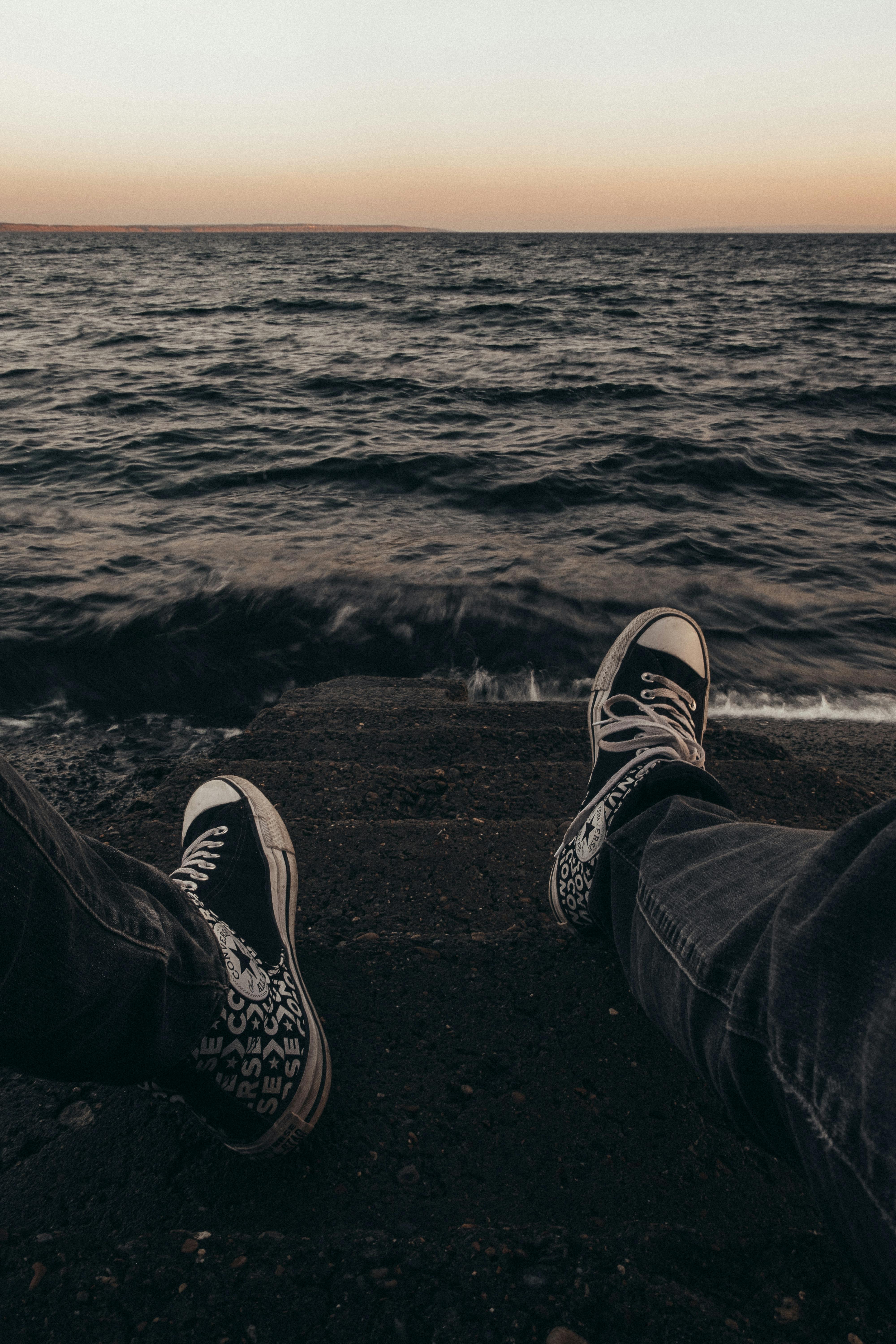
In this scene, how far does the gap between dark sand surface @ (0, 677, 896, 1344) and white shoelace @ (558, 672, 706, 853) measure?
36 centimetres

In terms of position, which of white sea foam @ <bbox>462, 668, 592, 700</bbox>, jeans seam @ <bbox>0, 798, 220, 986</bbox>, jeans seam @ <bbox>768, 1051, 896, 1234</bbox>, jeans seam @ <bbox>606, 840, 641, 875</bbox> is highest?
jeans seam @ <bbox>0, 798, 220, 986</bbox>

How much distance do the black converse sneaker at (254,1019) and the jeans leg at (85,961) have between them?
7 centimetres

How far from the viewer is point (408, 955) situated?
1441 millimetres

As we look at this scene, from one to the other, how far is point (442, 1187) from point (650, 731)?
1.16m

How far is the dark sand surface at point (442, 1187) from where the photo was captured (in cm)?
85

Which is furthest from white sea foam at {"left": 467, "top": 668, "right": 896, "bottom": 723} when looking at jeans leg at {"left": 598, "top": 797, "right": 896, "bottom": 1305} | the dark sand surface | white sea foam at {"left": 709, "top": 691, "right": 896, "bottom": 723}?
jeans leg at {"left": 598, "top": 797, "right": 896, "bottom": 1305}

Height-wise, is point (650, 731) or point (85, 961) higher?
point (85, 961)

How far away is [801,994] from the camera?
73 cm

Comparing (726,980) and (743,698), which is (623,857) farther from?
(743,698)

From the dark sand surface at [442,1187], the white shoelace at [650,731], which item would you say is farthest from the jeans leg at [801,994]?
the white shoelace at [650,731]

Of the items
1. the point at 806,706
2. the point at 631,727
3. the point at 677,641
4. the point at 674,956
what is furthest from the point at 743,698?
the point at 674,956

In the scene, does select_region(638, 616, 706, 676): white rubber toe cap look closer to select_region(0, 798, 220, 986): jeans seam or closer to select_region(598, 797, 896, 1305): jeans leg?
select_region(598, 797, 896, 1305): jeans leg

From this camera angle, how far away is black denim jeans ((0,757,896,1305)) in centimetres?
65

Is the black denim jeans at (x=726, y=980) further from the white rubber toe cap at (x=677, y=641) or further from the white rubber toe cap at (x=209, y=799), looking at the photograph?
the white rubber toe cap at (x=677, y=641)
